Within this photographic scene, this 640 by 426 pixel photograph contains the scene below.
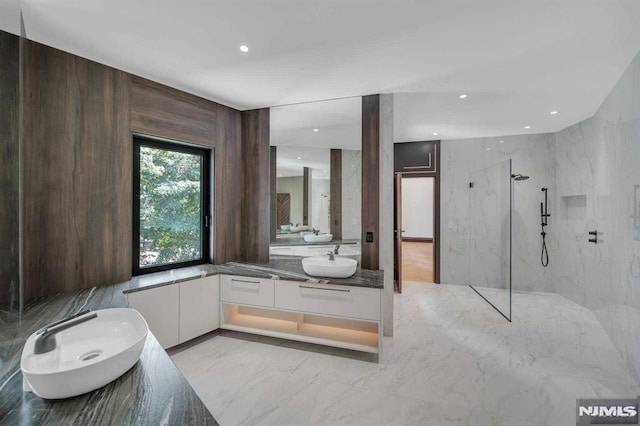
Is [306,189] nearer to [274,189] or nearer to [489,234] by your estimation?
[274,189]

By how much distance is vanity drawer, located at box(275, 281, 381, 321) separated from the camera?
2486mm

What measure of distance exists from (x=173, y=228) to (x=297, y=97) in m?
1.98

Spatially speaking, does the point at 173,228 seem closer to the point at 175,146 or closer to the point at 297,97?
the point at 175,146

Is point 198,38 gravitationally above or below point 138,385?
above

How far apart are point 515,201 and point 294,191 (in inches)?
149

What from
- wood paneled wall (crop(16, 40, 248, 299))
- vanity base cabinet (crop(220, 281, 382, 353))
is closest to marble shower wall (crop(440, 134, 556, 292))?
vanity base cabinet (crop(220, 281, 382, 353))

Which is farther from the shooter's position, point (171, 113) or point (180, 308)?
point (171, 113)

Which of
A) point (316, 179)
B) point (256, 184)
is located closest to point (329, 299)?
point (256, 184)

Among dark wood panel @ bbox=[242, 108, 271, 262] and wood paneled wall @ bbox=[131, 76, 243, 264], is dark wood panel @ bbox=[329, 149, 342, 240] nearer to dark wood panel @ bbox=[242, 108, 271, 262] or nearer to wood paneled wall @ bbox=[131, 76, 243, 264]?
dark wood panel @ bbox=[242, 108, 271, 262]

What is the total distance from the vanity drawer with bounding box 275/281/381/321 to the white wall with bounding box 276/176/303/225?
4.63 feet

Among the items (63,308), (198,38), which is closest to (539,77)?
(198,38)

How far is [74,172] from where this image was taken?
2.23 m

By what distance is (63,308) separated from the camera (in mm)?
1882

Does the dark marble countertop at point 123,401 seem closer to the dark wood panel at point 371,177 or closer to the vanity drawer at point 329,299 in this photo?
the vanity drawer at point 329,299
